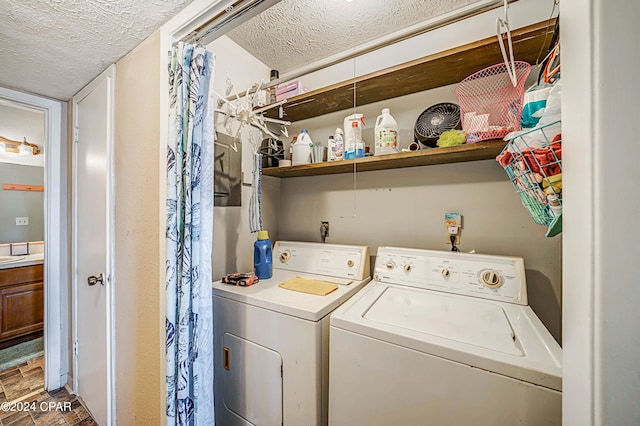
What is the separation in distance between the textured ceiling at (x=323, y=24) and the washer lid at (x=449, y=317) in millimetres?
1663

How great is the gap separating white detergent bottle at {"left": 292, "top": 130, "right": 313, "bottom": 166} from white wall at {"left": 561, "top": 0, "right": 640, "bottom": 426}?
4.51 ft

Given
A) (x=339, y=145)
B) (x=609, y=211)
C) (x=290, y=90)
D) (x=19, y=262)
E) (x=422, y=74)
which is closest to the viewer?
(x=609, y=211)

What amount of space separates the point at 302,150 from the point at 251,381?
138cm

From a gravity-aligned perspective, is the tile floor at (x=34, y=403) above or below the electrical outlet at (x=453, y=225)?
below

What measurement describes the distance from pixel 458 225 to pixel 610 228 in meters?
1.09

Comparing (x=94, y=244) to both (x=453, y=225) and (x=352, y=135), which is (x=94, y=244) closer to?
(x=352, y=135)

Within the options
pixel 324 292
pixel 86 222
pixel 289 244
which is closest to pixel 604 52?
pixel 324 292

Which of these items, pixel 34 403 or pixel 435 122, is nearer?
pixel 435 122

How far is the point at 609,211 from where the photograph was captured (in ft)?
1.11

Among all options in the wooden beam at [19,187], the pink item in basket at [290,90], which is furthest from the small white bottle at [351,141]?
the wooden beam at [19,187]

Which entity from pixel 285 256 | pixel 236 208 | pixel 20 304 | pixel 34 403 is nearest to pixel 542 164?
pixel 285 256

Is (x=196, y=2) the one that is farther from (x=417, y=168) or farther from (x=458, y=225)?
(x=458, y=225)

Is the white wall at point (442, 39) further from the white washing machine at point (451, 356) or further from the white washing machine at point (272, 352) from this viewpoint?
the white washing machine at point (272, 352)

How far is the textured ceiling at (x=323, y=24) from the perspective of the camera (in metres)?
1.35
